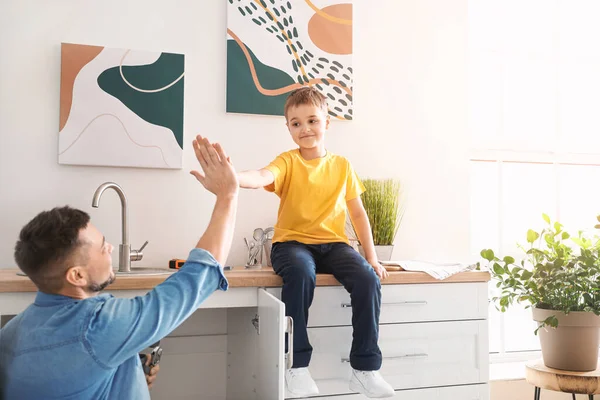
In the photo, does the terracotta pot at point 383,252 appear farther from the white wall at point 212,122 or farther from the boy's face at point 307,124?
the boy's face at point 307,124

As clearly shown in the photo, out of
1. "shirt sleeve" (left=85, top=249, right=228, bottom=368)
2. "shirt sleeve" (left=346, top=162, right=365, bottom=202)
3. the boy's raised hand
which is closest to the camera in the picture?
"shirt sleeve" (left=85, top=249, right=228, bottom=368)

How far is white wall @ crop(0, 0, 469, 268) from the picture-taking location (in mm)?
2199

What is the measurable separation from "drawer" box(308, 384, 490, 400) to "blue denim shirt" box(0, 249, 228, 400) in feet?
3.45

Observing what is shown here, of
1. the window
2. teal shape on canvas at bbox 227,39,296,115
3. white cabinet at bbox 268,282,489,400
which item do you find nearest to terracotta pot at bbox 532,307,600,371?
white cabinet at bbox 268,282,489,400

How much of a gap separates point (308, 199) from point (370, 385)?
0.67 metres

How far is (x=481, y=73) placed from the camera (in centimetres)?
292

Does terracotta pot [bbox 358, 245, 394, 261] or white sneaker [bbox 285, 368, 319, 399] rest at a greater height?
terracotta pot [bbox 358, 245, 394, 261]

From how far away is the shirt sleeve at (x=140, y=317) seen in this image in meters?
1.05

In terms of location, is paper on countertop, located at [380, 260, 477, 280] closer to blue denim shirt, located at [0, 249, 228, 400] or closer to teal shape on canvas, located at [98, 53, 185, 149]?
teal shape on canvas, located at [98, 53, 185, 149]

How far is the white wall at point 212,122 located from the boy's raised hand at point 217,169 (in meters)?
1.10

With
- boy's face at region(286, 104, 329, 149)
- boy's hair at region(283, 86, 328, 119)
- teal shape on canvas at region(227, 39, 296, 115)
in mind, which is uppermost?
teal shape on canvas at region(227, 39, 296, 115)

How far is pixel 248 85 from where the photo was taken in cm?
242

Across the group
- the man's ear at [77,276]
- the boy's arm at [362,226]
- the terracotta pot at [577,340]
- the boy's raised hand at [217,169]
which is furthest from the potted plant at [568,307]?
the man's ear at [77,276]

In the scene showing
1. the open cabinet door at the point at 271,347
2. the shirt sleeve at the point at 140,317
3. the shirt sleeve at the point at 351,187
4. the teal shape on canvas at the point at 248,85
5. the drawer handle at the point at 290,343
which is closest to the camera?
the shirt sleeve at the point at 140,317
